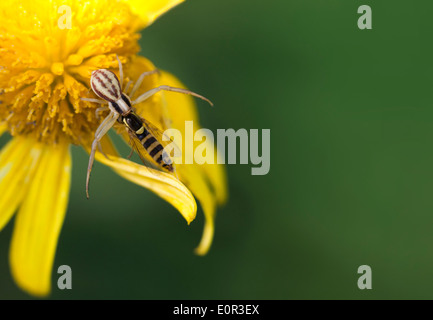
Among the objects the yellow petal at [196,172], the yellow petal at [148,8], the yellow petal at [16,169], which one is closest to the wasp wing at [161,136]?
the yellow petal at [196,172]

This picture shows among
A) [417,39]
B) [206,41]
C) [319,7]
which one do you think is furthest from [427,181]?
[206,41]

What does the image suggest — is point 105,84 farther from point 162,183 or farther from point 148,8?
point 148,8

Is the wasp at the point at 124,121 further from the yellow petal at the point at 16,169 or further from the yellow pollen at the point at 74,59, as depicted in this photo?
the yellow petal at the point at 16,169

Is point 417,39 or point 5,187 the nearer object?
point 5,187

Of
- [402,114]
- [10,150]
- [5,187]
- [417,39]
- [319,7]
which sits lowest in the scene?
[5,187]

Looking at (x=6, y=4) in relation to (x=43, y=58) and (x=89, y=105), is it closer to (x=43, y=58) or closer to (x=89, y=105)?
(x=43, y=58)

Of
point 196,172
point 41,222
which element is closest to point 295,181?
point 196,172
